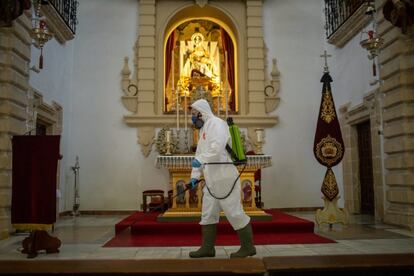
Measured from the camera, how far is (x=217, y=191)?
15.1 ft

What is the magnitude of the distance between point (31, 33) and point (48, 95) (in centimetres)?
201

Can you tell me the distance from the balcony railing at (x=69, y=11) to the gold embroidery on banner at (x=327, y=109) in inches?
246

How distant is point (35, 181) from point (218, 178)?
2.53m

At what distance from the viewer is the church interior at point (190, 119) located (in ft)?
20.8

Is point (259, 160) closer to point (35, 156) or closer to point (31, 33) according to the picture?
point (35, 156)

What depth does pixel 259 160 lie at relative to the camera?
7.46 metres

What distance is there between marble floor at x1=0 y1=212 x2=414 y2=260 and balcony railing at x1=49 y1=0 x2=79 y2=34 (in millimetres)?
5268

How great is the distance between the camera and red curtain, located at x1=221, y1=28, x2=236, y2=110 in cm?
1159

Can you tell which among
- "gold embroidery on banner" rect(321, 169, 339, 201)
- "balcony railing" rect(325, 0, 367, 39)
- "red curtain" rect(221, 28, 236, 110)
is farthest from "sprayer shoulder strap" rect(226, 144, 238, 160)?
"red curtain" rect(221, 28, 236, 110)

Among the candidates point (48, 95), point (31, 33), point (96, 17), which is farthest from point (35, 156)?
point (96, 17)

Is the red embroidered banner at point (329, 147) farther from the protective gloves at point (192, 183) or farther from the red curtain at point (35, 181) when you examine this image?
the red curtain at point (35, 181)

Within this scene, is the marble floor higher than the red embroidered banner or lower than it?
lower

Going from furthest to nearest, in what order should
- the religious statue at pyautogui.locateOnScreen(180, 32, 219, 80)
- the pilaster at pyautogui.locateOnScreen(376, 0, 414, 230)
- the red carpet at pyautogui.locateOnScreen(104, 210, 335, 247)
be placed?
the religious statue at pyautogui.locateOnScreen(180, 32, 219, 80)
the pilaster at pyautogui.locateOnScreen(376, 0, 414, 230)
the red carpet at pyautogui.locateOnScreen(104, 210, 335, 247)

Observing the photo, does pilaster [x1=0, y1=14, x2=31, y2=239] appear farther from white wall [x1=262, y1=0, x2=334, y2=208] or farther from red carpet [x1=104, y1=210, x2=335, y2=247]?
white wall [x1=262, y1=0, x2=334, y2=208]
